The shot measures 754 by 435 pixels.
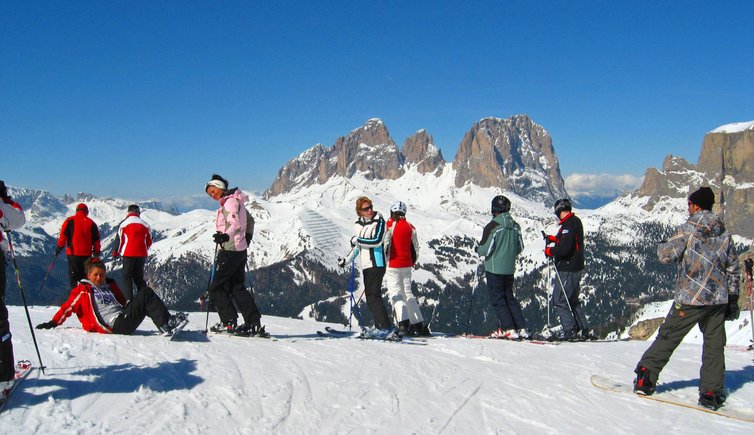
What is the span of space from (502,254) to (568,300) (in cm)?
189

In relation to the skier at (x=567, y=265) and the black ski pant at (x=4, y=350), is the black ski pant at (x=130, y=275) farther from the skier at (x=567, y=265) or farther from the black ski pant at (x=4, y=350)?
the skier at (x=567, y=265)

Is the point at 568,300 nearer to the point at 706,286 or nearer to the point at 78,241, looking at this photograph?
the point at 706,286

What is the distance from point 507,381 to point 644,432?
208cm

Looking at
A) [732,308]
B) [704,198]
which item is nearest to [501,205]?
[704,198]

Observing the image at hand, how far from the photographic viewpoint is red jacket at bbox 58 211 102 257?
37.6 ft

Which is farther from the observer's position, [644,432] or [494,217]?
[494,217]

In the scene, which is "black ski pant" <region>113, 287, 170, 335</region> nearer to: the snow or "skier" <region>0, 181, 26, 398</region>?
the snow

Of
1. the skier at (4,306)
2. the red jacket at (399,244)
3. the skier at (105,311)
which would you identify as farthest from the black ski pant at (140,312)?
the red jacket at (399,244)

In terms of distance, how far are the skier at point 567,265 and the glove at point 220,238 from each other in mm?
6777

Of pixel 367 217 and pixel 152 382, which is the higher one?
pixel 367 217

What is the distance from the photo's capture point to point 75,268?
459 inches

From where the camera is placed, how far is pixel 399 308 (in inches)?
461

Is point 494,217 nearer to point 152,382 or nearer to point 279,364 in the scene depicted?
point 279,364

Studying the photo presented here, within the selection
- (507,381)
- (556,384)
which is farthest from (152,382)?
(556,384)
